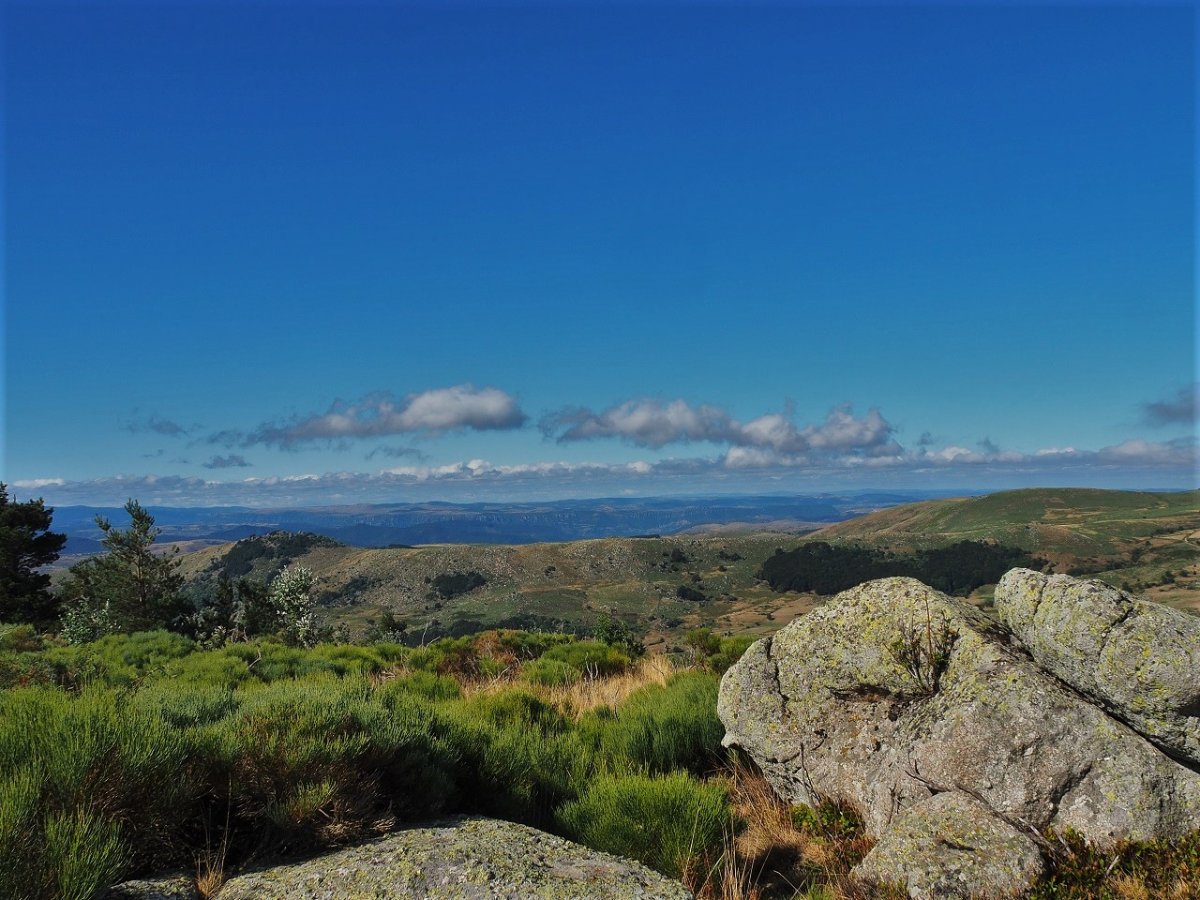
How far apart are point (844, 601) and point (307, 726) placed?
20.3 ft

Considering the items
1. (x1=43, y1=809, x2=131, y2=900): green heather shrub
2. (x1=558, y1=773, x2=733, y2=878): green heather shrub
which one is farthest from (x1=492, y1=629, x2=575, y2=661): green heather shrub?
(x1=43, y1=809, x2=131, y2=900): green heather shrub

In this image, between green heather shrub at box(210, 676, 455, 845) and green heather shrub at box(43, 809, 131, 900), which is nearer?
green heather shrub at box(43, 809, 131, 900)

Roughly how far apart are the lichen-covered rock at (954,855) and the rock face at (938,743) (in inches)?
0.4

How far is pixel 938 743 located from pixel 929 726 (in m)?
0.22

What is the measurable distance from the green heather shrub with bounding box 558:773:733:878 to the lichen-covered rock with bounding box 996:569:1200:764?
371 cm

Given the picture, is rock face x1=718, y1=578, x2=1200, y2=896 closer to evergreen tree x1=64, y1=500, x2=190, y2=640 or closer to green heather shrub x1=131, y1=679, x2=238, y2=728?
green heather shrub x1=131, y1=679, x2=238, y2=728

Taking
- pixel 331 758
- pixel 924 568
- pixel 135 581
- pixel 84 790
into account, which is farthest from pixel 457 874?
pixel 924 568

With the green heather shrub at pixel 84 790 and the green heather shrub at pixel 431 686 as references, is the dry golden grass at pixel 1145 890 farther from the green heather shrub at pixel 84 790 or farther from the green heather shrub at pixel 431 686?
the green heather shrub at pixel 431 686

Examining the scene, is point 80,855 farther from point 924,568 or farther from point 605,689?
point 924,568

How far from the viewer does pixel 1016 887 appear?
551 centimetres

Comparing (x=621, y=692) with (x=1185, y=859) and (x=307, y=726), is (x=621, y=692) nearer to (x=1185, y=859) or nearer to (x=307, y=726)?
(x=307, y=726)

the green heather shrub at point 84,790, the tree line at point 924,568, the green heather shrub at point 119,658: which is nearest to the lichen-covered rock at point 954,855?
the green heather shrub at point 84,790

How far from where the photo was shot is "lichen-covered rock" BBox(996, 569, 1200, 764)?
5945 mm

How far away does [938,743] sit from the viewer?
6680mm
